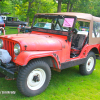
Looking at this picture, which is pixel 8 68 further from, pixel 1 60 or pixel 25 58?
pixel 25 58

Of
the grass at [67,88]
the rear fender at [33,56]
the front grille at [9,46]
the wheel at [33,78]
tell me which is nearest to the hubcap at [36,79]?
the wheel at [33,78]

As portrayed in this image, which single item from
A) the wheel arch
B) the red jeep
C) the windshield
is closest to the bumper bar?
the red jeep

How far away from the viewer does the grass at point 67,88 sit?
3.15m

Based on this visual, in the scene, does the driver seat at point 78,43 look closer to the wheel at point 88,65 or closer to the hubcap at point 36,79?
the wheel at point 88,65

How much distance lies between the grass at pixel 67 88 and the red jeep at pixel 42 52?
253mm

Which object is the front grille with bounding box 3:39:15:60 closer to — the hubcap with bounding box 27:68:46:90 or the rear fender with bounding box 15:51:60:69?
the rear fender with bounding box 15:51:60:69

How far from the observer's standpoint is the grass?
10.3 ft

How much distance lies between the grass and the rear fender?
735 mm

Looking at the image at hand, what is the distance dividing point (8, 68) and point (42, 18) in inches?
93.3

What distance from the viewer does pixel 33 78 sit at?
120 inches

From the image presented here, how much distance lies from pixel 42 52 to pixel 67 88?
4.67ft

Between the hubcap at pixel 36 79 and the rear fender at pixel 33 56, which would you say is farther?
the hubcap at pixel 36 79

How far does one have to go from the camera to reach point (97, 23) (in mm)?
4605

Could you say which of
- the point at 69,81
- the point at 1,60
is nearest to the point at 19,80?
the point at 1,60
